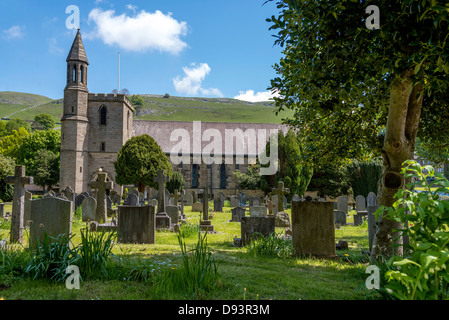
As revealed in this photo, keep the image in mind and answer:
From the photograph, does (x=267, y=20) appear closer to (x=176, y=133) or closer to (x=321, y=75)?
(x=321, y=75)

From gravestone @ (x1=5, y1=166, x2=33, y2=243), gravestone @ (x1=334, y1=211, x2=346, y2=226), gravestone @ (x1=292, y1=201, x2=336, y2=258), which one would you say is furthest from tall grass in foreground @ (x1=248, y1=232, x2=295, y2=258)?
gravestone @ (x1=334, y1=211, x2=346, y2=226)

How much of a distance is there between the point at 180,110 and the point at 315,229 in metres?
147

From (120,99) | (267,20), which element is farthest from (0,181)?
(267,20)

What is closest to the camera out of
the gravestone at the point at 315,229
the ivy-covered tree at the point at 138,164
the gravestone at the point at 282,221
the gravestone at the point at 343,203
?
Answer: the gravestone at the point at 315,229

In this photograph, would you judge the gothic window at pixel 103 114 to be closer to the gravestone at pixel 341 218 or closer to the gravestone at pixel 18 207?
the gravestone at pixel 341 218

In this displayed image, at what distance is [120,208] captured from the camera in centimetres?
804

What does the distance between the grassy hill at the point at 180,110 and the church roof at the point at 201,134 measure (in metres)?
83.5

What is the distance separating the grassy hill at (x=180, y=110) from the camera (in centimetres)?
13862

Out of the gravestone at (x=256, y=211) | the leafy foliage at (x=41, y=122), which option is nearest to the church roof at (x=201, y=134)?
the gravestone at (x=256, y=211)

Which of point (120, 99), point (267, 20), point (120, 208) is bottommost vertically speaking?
point (120, 208)

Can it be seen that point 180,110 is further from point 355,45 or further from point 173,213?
point 355,45

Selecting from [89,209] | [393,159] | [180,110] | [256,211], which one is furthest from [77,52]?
[180,110]

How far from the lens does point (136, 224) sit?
8117 millimetres
